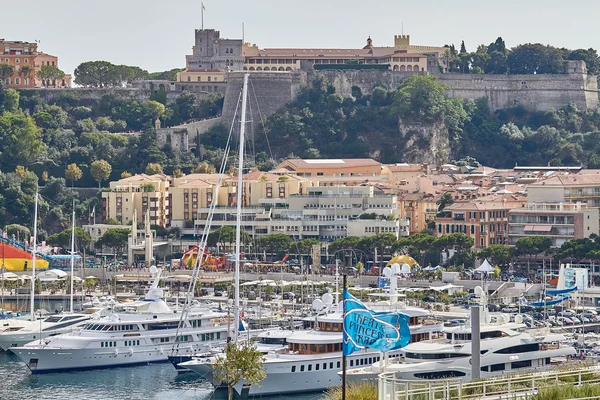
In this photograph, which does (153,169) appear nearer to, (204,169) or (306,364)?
(204,169)

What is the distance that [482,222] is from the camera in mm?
76250

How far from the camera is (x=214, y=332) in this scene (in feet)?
166

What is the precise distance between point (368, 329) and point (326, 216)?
53.3 m

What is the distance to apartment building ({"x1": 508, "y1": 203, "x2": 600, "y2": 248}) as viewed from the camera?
7319 cm

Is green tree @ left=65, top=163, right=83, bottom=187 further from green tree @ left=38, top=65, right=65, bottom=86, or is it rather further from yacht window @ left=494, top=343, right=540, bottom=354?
yacht window @ left=494, top=343, right=540, bottom=354

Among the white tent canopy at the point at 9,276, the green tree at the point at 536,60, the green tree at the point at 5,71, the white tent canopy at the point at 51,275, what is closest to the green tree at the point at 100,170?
the green tree at the point at 5,71

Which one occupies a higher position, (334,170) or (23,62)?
(23,62)

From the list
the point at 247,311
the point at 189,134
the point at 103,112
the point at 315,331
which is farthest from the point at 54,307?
the point at 103,112

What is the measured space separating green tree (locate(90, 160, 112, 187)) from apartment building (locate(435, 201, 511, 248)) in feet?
82.3

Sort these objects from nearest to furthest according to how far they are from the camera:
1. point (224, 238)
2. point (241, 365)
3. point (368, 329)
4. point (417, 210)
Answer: point (368, 329)
point (241, 365)
point (224, 238)
point (417, 210)

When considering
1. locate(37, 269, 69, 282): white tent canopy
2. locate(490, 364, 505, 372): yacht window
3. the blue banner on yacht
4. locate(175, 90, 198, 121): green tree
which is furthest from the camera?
locate(175, 90, 198, 121): green tree

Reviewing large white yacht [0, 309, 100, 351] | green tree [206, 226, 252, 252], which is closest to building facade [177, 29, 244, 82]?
green tree [206, 226, 252, 252]

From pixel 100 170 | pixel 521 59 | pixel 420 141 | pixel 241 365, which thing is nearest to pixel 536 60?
pixel 521 59

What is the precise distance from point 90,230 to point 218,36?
89.2ft
